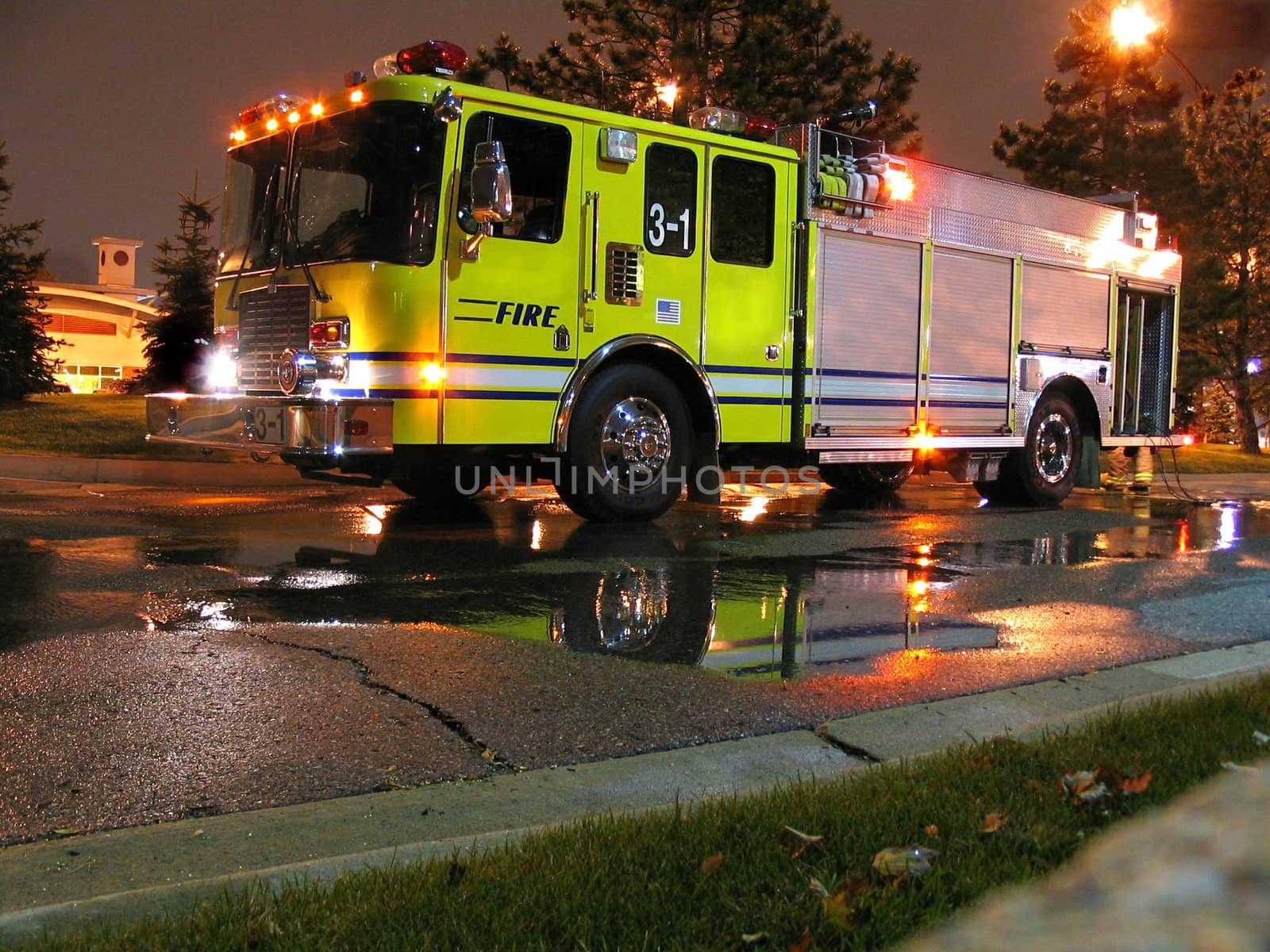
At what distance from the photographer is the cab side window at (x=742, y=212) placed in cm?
1019

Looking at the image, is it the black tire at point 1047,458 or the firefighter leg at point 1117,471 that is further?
the firefighter leg at point 1117,471

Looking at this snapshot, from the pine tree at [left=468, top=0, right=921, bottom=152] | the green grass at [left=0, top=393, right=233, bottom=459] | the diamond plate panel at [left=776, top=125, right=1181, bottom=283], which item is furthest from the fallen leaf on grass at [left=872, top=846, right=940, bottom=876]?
the pine tree at [left=468, top=0, right=921, bottom=152]

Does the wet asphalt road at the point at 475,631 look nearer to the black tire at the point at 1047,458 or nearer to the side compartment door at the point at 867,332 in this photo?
the side compartment door at the point at 867,332

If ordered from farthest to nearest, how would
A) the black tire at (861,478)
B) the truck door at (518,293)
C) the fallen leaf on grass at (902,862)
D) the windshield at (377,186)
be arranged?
1. the black tire at (861,478)
2. the truck door at (518,293)
3. the windshield at (377,186)
4. the fallen leaf on grass at (902,862)

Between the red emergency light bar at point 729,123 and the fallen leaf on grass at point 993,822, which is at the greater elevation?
the red emergency light bar at point 729,123

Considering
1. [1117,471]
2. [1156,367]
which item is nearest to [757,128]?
[1156,367]

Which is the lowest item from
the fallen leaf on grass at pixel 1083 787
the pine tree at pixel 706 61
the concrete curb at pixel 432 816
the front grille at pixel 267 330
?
the concrete curb at pixel 432 816

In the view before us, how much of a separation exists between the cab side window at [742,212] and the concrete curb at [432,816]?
590 centimetres

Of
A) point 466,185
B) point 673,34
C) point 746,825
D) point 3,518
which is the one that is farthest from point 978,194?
point 673,34

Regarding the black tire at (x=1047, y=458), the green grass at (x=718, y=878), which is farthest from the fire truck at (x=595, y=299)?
the green grass at (x=718, y=878)

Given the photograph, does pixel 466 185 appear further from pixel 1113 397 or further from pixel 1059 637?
pixel 1113 397

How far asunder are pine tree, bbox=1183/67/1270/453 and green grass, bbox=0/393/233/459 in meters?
22.8

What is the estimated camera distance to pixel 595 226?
Result: 9336 millimetres

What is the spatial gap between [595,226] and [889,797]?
656 cm
